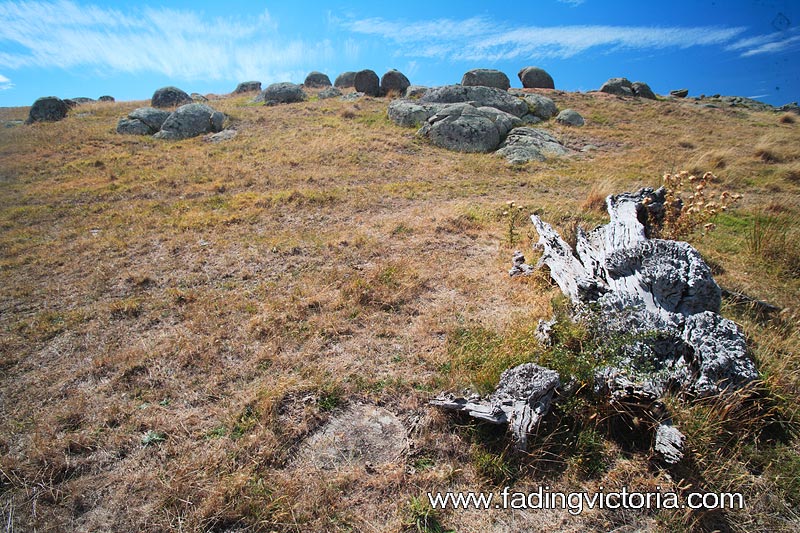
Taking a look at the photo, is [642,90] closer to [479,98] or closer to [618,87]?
[618,87]

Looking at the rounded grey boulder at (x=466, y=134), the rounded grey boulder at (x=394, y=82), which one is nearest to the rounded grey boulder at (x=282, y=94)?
the rounded grey boulder at (x=394, y=82)

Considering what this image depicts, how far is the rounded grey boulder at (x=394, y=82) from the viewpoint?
29.7 m

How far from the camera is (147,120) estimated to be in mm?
19875

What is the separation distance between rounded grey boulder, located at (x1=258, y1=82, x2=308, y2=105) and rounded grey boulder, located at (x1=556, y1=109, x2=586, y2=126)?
19.0 metres

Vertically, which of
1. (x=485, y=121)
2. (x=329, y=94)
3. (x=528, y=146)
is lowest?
(x=528, y=146)

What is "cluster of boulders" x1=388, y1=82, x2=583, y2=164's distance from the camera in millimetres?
16562

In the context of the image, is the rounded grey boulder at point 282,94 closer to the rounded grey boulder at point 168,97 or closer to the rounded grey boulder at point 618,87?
the rounded grey boulder at point 168,97

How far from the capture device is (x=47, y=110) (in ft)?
78.4

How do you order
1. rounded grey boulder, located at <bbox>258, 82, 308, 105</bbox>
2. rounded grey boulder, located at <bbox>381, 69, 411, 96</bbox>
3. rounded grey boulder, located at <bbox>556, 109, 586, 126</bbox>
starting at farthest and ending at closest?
rounded grey boulder, located at <bbox>381, 69, 411, 96</bbox>
rounded grey boulder, located at <bbox>258, 82, 308, 105</bbox>
rounded grey boulder, located at <bbox>556, 109, 586, 126</bbox>

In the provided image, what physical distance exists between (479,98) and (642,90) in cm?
2129

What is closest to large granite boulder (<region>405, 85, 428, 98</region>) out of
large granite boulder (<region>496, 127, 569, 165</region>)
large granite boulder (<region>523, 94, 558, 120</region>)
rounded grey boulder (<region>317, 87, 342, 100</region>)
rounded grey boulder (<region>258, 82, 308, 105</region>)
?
rounded grey boulder (<region>317, 87, 342, 100</region>)

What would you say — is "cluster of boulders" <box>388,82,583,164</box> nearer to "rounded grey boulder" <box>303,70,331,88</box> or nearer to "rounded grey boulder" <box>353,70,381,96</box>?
"rounded grey boulder" <box>353,70,381,96</box>

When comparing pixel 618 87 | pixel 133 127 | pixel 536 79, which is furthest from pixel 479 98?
pixel 133 127

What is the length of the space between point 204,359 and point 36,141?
894 inches
